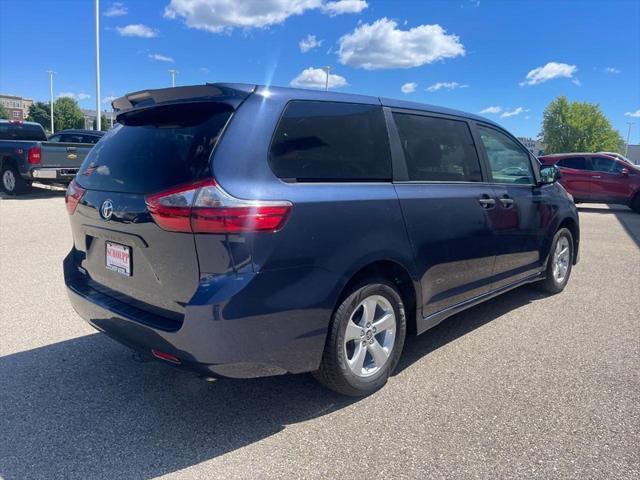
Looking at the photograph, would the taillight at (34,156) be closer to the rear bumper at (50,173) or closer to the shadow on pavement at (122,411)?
the rear bumper at (50,173)

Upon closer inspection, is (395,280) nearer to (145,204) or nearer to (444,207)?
(444,207)

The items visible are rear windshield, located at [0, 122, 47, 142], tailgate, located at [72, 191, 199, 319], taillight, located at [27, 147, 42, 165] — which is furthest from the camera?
rear windshield, located at [0, 122, 47, 142]

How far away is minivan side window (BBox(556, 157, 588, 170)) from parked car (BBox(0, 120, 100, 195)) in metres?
14.2

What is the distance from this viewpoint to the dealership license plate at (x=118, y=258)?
2.72 m

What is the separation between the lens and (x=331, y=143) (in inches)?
112

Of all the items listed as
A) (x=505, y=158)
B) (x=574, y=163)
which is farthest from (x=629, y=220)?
(x=505, y=158)

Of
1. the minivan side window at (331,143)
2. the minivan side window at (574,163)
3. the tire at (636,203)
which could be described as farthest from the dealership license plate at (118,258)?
the tire at (636,203)

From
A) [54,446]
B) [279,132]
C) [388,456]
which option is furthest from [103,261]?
[388,456]

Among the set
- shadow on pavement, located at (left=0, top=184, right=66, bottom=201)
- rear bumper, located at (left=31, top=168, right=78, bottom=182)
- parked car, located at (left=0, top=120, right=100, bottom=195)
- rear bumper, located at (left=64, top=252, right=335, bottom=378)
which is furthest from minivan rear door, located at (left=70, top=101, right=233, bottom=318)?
shadow on pavement, located at (left=0, top=184, right=66, bottom=201)

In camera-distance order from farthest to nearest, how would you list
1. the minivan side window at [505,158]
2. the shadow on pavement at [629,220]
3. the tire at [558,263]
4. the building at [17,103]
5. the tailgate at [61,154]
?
the building at [17,103]
the tailgate at [61,154]
the shadow on pavement at [629,220]
the tire at [558,263]
the minivan side window at [505,158]

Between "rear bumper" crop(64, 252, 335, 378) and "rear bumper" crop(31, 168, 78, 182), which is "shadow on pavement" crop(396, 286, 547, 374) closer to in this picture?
"rear bumper" crop(64, 252, 335, 378)

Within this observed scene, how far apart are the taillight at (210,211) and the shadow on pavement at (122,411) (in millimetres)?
1176

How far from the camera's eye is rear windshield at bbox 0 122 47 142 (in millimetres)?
13977

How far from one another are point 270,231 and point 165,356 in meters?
0.86
